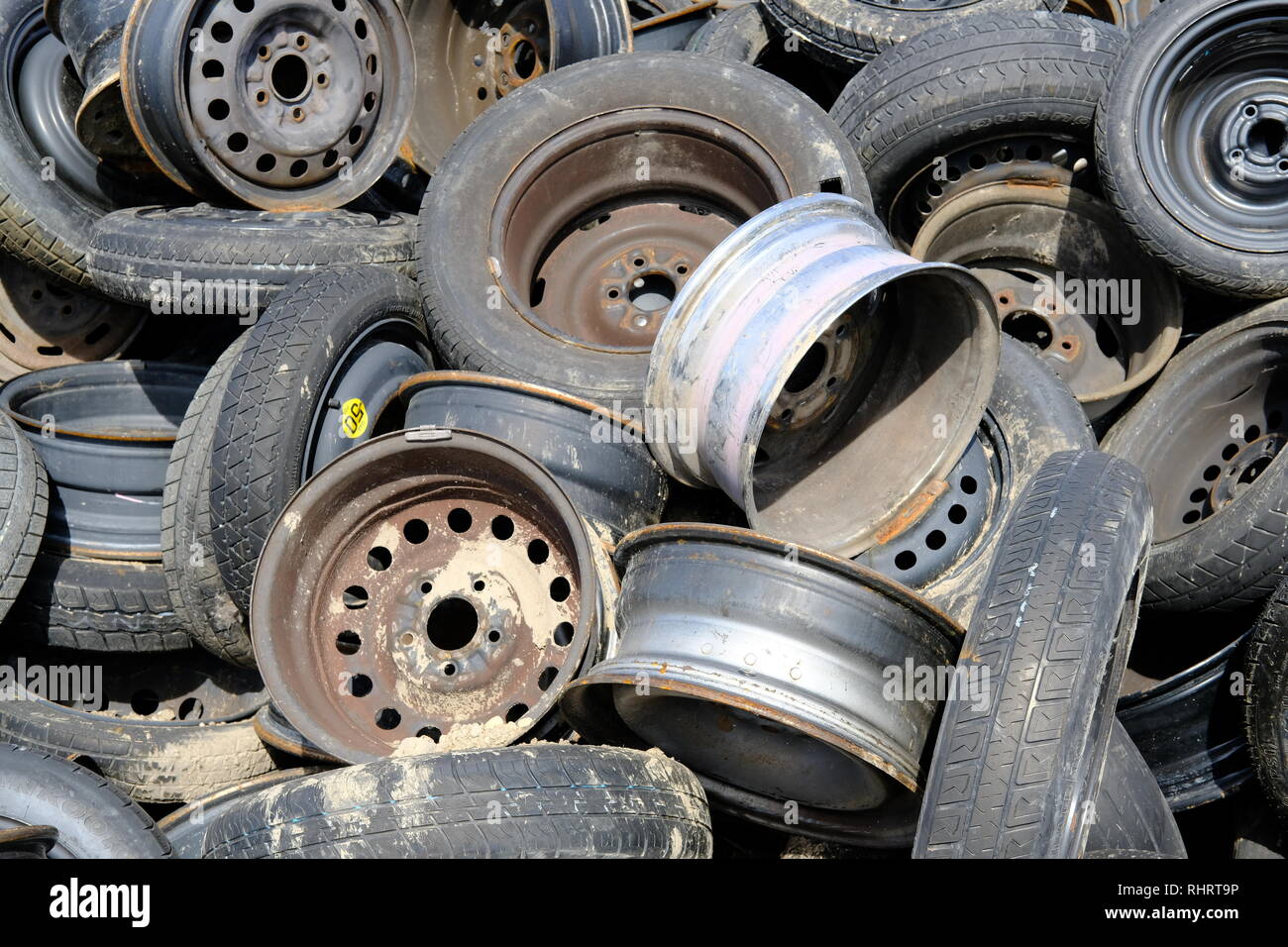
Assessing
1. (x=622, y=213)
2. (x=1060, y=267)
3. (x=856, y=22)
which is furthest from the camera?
(x=856, y=22)

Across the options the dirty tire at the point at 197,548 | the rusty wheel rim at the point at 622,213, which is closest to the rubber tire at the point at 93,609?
the dirty tire at the point at 197,548

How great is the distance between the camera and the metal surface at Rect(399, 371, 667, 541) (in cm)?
421

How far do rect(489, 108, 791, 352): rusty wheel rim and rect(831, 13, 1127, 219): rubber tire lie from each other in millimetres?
558

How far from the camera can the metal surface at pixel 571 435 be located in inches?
166

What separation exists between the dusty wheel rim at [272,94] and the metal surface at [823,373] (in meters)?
1.99

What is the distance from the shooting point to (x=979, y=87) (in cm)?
496

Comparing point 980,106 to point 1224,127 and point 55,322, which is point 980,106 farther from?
point 55,322

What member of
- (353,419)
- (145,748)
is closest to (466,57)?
(353,419)

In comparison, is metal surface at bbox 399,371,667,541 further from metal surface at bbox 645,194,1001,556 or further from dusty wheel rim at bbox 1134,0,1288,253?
dusty wheel rim at bbox 1134,0,1288,253

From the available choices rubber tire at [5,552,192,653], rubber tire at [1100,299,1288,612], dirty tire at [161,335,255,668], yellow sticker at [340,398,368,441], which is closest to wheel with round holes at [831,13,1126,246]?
rubber tire at [1100,299,1288,612]

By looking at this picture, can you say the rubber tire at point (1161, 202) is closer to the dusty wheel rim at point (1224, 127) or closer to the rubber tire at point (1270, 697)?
the dusty wheel rim at point (1224, 127)

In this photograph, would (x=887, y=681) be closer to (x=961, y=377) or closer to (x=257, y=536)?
(x=961, y=377)

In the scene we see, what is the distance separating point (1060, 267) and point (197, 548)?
3506 millimetres

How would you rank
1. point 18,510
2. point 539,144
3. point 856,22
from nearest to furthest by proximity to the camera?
point 18,510 → point 539,144 → point 856,22
